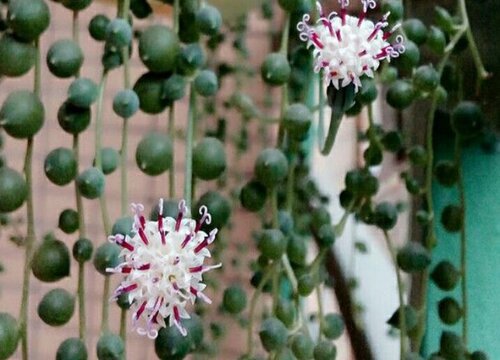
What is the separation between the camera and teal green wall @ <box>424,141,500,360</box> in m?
0.49

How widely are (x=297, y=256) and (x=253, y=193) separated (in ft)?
0.17

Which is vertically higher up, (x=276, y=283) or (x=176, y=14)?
(x=176, y=14)

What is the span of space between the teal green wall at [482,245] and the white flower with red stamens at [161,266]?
0.27 metres

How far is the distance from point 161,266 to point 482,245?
287 mm

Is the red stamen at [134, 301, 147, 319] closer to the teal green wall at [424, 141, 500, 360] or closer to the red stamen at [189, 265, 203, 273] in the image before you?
the red stamen at [189, 265, 203, 273]

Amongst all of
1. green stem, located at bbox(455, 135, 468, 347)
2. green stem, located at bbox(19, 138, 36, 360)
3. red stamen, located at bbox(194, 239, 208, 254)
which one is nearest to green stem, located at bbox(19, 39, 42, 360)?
green stem, located at bbox(19, 138, 36, 360)

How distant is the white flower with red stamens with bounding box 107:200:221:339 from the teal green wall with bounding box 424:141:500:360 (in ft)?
0.89

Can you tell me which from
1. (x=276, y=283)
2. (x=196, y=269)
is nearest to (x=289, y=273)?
(x=276, y=283)

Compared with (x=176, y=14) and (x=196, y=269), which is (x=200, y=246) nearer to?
(x=196, y=269)

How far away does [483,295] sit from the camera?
495 millimetres

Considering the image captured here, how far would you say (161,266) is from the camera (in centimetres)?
27

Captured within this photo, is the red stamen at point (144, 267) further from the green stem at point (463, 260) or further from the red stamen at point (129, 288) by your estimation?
the green stem at point (463, 260)

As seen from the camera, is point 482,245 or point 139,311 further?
point 482,245

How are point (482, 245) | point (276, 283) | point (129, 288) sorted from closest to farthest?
point (129, 288)
point (276, 283)
point (482, 245)
